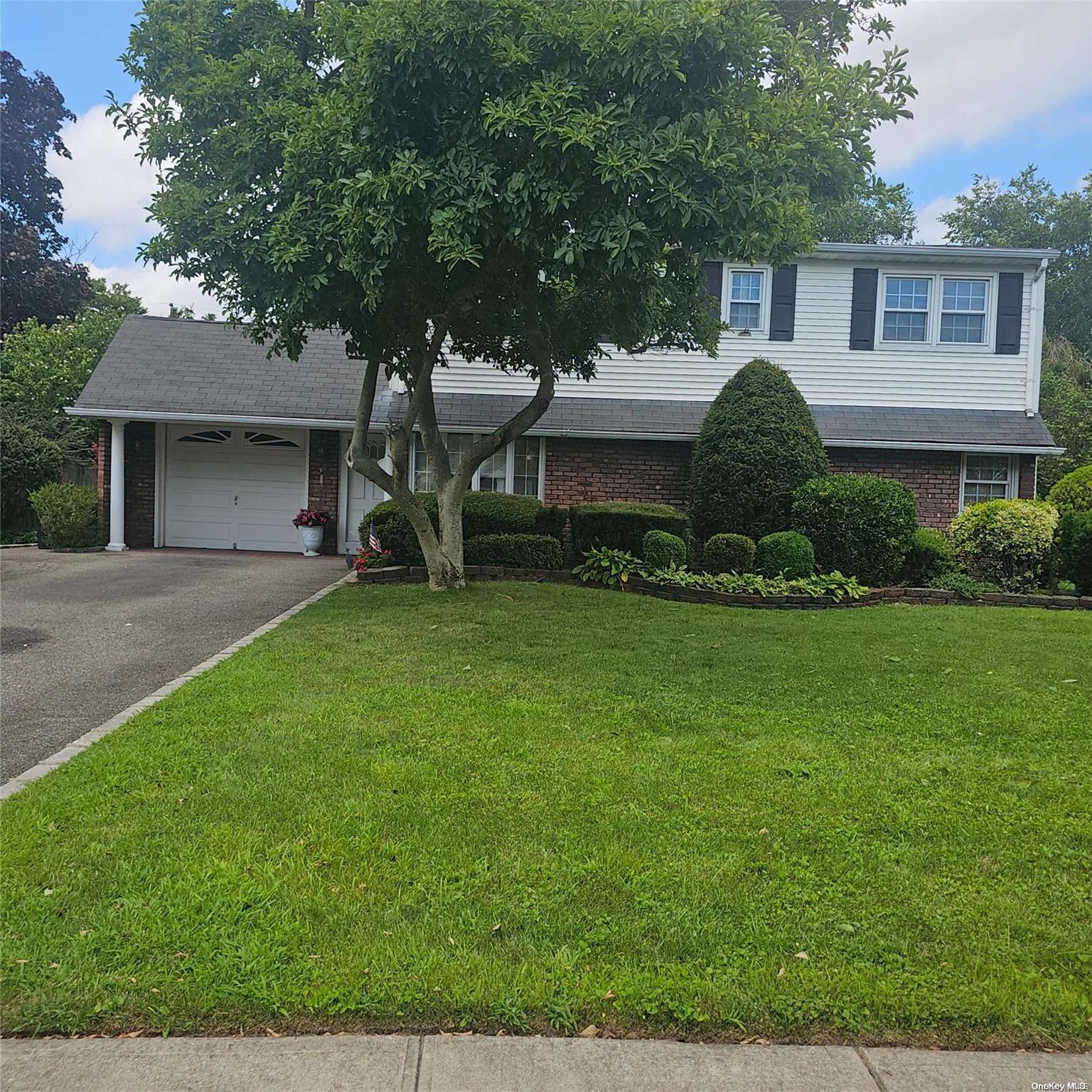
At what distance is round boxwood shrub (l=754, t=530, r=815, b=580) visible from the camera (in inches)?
426

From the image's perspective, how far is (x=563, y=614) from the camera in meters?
8.73

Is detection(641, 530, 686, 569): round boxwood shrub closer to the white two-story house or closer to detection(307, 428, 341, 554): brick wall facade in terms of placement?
the white two-story house

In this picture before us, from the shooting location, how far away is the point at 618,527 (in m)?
11.5

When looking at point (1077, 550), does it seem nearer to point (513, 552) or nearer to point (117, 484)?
point (513, 552)

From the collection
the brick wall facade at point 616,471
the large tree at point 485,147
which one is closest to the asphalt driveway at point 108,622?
the large tree at point 485,147

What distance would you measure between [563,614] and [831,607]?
11.4 feet

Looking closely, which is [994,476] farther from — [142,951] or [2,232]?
[2,232]

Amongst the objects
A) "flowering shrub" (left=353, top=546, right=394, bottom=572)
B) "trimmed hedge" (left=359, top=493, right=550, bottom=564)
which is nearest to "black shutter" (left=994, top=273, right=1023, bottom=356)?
"trimmed hedge" (left=359, top=493, right=550, bottom=564)

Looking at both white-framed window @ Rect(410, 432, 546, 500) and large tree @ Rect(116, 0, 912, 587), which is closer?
large tree @ Rect(116, 0, 912, 587)

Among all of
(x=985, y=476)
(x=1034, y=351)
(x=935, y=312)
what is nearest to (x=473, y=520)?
(x=985, y=476)

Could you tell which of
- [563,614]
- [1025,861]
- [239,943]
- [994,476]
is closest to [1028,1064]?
[1025,861]

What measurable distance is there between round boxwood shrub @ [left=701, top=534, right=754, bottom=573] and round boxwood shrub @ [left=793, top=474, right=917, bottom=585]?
104 cm

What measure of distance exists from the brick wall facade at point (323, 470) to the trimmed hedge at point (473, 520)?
13.3 feet

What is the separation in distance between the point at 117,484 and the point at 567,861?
14.2 m
